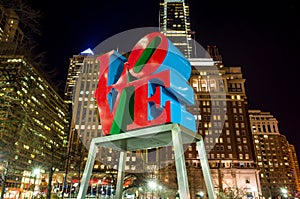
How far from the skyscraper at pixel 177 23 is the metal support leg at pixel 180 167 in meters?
125

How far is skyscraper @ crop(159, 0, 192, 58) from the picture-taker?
13038 cm

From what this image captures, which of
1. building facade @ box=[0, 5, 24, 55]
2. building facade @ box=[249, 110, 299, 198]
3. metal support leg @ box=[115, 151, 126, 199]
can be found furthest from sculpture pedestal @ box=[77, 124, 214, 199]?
building facade @ box=[249, 110, 299, 198]

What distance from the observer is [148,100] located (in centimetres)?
582

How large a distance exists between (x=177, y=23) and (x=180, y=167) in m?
150

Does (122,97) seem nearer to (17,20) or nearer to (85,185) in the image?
(85,185)

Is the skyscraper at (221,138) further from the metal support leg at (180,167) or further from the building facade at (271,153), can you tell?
the metal support leg at (180,167)

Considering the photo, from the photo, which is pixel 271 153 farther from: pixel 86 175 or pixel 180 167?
pixel 86 175

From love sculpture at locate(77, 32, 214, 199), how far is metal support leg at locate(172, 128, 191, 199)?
81mm

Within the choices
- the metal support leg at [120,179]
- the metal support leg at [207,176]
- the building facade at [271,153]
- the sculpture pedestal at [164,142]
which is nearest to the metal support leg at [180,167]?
the sculpture pedestal at [164,142]

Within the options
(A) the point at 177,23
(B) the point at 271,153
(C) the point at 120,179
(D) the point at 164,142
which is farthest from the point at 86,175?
(A) the point at 177,23

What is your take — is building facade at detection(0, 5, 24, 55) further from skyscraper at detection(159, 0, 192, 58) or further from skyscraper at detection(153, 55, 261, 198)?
skyscraper at detection(159, 0, 192, 58)

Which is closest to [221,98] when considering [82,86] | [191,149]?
[191,149]

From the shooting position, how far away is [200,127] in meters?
87.0

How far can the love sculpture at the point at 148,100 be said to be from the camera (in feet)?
Result: 18.3
